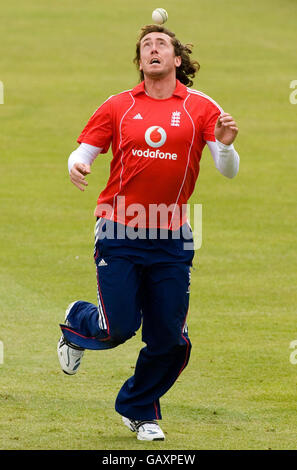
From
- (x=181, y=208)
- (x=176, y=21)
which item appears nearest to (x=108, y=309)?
(x=181, y=208)

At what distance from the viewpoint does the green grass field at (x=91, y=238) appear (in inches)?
307

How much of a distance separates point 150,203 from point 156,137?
427 millimetres

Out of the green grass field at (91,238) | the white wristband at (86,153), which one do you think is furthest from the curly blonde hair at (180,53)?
the green grass field at (91,238)

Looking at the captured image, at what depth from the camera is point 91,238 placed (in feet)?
50.5

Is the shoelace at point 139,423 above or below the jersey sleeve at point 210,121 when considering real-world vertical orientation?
below

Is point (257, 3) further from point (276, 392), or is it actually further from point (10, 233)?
point (276, 392)

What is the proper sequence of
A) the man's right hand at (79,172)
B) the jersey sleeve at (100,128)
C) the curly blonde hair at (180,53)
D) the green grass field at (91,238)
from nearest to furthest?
the man's right hand at (79,172)
the jersey sleeve at (100,128)
the curly blonde hair at (180,53)
the green grass field at (91,238)

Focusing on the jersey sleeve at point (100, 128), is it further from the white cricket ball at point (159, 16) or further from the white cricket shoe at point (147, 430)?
the white cricket shoe at point (147, 430)

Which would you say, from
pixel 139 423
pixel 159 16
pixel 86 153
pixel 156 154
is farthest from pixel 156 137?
pixel 139 423

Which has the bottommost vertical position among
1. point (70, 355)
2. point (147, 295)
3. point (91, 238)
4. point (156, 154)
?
point (70, 355)

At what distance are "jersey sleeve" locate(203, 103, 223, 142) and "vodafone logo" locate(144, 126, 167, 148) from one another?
289 mm

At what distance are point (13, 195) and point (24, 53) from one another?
12.9 m

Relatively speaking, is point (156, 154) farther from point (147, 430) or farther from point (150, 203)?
point (147, 430)

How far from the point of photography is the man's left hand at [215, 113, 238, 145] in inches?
259
